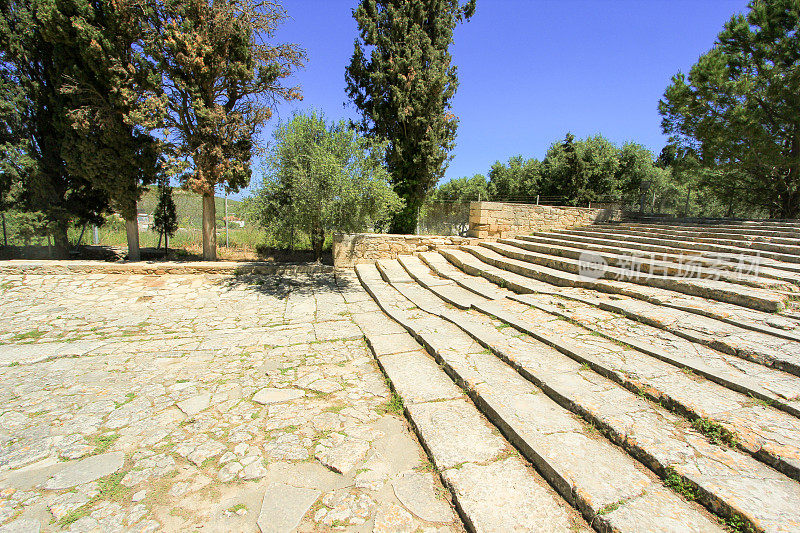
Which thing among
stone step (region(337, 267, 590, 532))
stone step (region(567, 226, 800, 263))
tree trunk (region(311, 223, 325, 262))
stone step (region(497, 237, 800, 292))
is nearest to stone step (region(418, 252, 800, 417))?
stone step (region(497, 237, 800, 292))

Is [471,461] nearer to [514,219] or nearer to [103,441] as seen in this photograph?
[103,441]

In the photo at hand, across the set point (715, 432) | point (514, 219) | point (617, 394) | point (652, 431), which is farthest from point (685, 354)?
point (514, 219)

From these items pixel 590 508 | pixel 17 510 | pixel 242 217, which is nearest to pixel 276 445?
pixel 17 510

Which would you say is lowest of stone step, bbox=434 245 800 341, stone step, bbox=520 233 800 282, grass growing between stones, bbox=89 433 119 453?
grass growing between stones, bbox=89 433 119 453

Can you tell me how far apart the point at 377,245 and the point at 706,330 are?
24.1 feet

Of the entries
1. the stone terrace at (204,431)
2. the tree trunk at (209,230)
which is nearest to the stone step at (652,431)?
the stone terrace at (204,431)

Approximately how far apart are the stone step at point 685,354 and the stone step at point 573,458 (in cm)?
131

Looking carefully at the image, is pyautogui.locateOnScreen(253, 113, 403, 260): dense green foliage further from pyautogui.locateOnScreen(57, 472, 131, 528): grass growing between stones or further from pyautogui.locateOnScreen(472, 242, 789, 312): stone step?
pyautogui.locateOnScreen(57, 472, 131, 528): grass growing between stones

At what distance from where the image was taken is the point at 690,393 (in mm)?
2658

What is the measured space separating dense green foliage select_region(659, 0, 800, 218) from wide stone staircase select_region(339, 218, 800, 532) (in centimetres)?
801

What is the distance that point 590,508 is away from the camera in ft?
6.06

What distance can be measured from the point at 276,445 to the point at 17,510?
149 cm

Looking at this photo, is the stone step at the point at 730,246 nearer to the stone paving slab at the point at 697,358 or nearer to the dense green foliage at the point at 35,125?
the stone paving slab at the point at 697,358

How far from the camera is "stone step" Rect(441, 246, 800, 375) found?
9.97 feet
